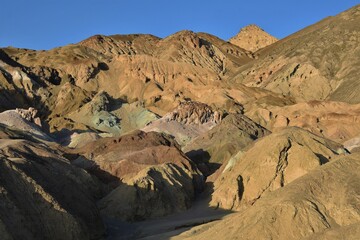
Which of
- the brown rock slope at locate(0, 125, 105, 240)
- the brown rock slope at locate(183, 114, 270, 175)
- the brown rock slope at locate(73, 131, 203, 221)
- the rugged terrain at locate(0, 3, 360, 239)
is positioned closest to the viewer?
the brown rock slope at locate(0, 125, 105, 240)

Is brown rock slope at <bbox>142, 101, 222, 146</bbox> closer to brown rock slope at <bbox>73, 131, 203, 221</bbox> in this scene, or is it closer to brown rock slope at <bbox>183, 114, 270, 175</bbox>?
brown rock slope at <bbox>183, 114, 270, 175</bbox>

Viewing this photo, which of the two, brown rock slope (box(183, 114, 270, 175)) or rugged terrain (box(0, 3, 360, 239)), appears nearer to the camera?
rugged terrain (box(0, 3, 360, 239))

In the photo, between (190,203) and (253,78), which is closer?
(190,203)

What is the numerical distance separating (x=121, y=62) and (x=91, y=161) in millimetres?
73177

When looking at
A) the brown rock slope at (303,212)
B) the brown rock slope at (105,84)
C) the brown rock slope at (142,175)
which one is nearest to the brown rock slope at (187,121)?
the brown rock slope at (105,84)

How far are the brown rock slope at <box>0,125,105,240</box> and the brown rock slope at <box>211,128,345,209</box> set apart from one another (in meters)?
10.6

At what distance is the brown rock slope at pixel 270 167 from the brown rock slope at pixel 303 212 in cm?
1246

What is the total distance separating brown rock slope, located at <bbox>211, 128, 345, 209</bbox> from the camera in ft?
119

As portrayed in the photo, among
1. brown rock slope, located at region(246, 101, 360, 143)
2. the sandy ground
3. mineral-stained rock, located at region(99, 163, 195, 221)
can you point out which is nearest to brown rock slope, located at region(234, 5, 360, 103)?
brown rock slope, located at region(246, 101, 360, 143)

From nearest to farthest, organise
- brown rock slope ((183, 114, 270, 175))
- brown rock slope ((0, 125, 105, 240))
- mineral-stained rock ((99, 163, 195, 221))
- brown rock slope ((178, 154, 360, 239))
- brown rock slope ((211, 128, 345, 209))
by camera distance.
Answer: brown rock slope ((178, 154, 360, 239)) → brown rock slope ((0, 125, 105, 240)) → brown rock slope ((211, 128, 345, 209)) → mineral-stained rock ((99, 163, 195, 221)) → brown rock slope ((183, 114, 270, 175))

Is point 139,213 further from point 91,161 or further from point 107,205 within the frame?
point 91,161

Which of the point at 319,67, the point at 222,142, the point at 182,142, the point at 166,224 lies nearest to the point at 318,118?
the point at 182,142

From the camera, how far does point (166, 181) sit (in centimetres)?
4059

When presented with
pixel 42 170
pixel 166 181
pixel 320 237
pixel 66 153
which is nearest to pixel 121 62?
pixel 66 153
